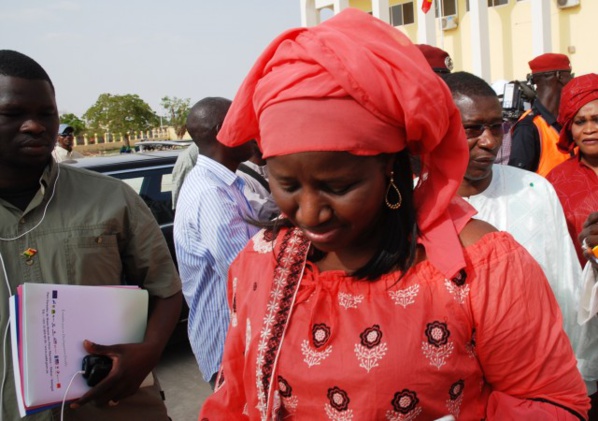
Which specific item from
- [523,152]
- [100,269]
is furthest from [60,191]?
[523,152]

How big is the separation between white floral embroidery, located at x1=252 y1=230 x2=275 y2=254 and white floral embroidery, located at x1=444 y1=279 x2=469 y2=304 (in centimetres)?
50

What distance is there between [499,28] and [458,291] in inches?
848

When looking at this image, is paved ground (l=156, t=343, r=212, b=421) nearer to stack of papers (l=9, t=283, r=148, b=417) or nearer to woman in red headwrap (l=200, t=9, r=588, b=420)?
stack of papers (l=9, t=283, r=148, b=417)

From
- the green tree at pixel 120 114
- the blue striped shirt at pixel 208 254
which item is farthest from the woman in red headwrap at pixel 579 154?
the green tree at pixel 120 114

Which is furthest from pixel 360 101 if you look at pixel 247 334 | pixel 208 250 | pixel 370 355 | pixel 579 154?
pixel 579 154

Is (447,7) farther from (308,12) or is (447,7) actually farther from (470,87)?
(470,87)

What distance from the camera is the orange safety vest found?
3.65m

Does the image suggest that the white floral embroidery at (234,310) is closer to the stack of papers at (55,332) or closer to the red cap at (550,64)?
the stack of papers at (55,332)

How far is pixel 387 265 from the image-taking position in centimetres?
138

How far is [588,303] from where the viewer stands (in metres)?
2.18

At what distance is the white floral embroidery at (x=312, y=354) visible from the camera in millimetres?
1342

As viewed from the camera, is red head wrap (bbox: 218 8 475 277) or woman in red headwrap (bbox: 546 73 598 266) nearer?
red head wrap (bbox: 218 8 475 277)

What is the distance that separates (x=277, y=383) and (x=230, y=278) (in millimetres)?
381

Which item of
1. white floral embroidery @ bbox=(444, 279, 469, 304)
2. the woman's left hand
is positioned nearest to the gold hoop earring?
white floral embroidery @ bbox=(444, 279, 469, 304)
